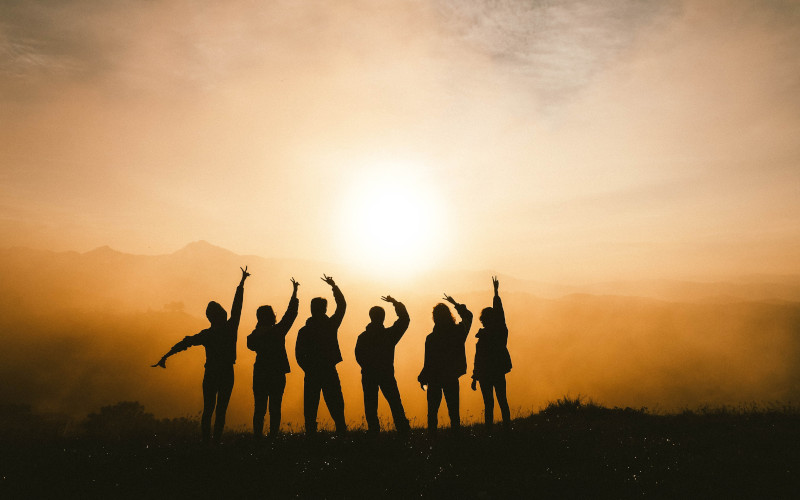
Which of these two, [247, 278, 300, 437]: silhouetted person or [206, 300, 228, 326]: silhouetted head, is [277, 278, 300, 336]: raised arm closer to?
[247, 278, 300, 437]: silhouetted person

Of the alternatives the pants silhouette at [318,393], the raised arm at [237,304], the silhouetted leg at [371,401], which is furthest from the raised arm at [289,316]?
the silhouetted leg at [371,401]

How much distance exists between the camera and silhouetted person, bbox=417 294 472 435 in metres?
9.39

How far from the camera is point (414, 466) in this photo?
6891 mm

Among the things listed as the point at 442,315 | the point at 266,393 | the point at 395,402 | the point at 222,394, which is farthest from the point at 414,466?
the point at 222,394

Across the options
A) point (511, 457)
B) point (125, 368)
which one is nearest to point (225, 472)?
point (511, 457)

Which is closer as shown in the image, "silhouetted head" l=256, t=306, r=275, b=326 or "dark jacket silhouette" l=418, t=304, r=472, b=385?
"silhouetted head" l=256, t=306, r=275, b=326

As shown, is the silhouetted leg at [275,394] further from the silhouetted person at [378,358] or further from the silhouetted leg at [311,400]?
the silhouetted person at [378,358]

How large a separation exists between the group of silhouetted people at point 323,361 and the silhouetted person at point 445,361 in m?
0.02

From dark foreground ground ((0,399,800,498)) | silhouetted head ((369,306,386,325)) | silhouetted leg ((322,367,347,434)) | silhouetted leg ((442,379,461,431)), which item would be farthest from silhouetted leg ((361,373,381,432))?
silhouetted leg ((442,379,461,431))

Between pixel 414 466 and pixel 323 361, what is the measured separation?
305cm

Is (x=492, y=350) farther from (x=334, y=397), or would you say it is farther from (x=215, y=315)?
(x=215, y=315)

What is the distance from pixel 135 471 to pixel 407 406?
15412 cm

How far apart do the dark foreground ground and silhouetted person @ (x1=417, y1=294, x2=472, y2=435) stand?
867 millimetres

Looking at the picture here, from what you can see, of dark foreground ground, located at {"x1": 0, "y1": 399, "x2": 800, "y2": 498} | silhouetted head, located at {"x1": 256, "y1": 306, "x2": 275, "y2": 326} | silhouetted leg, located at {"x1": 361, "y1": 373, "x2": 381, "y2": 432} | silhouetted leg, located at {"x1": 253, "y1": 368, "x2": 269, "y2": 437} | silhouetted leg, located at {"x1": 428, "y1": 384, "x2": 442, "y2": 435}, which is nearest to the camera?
dark foreground ground, located at {"x1": 0, "y1": 399, "x2": 800, "y2": 498}
